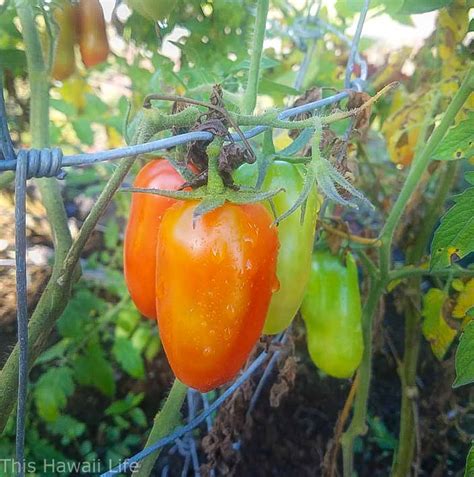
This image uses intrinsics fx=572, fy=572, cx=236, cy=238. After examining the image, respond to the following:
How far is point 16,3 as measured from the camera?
749mm

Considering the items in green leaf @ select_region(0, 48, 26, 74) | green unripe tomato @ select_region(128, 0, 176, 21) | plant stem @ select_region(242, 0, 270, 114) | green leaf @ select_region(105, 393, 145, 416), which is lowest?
green leaf @ select_region(105, 393, 145, 416)

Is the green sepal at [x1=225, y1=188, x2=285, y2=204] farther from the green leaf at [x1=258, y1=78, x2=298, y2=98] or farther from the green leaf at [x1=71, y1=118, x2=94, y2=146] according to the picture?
the green leaf at [x1=71, y1=118, x2=94, y2=146]

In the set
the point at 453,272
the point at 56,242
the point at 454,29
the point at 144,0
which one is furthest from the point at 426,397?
the point at 144,0

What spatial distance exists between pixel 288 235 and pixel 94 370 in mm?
766

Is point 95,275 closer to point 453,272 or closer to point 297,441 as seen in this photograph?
point 297,441

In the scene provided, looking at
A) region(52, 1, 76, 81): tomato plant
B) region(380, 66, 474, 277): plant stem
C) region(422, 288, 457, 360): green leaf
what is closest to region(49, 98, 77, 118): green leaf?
region(52, 1, 76, 81): tomato plant

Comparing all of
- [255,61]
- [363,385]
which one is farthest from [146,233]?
[363,385]

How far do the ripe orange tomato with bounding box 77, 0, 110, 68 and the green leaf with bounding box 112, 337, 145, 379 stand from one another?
26.1 inches

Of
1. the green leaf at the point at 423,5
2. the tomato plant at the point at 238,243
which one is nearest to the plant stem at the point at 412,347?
the tomato plant at the point at 238,243

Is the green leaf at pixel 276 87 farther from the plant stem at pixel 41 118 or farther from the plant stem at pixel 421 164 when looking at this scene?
the plant stem at pixel 41 118

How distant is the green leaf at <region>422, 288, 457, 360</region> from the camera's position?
109 centimetres

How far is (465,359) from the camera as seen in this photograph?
27.0 inches

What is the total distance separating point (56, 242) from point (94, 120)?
0.81 m

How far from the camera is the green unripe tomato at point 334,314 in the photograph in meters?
0.94
